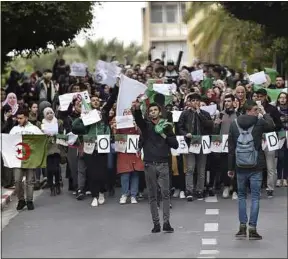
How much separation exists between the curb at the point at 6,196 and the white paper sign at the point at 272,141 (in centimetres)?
441

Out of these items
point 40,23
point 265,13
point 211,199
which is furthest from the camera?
point 265,13

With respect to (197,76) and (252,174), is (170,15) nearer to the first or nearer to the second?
(197,76)

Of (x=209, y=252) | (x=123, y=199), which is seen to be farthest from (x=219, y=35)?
(x=209, y=252)

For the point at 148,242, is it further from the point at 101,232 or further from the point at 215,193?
the point at 215,193

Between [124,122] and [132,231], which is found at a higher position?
[124,122]

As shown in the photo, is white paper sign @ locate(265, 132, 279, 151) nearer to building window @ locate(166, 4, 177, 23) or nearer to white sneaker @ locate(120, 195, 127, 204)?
white sneaker @ locate(120, 195, 127, 204)

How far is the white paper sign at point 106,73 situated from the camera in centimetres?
2000

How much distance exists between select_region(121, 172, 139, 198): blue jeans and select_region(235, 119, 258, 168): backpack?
11.8ft

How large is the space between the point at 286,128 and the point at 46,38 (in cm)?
954

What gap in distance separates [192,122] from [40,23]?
28.6 feet

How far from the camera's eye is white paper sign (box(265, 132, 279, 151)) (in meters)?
15.0

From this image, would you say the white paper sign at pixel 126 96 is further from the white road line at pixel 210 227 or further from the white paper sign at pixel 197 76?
the white paper sign at pixel 197 76

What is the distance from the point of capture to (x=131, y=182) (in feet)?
48.6

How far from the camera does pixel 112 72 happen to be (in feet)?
66.9
